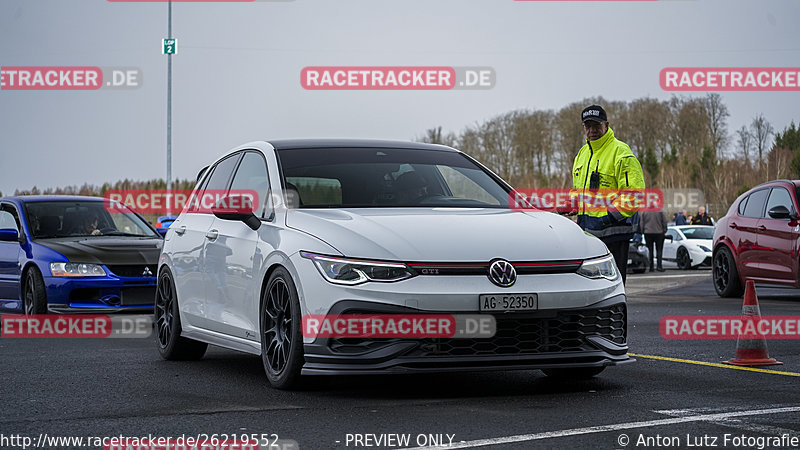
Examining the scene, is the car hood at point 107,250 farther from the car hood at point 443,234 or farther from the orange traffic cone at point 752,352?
the orange traffic cone at point 752,352

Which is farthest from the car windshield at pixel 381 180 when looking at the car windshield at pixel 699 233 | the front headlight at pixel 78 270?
the car windshield at pixel 699 233

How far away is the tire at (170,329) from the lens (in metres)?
9.16

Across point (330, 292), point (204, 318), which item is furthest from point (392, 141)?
point (330, 292)

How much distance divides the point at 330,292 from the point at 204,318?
7.16 ft

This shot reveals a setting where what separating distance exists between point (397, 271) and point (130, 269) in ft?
22.5

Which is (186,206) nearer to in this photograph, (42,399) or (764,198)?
(42,399)

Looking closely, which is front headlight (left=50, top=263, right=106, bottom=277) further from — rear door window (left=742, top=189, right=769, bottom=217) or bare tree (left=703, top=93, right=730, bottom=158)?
bare tree (left=703, top=93, right=730, bottom=158)

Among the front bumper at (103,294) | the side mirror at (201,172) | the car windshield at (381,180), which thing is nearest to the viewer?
the car windshield at (381,180)

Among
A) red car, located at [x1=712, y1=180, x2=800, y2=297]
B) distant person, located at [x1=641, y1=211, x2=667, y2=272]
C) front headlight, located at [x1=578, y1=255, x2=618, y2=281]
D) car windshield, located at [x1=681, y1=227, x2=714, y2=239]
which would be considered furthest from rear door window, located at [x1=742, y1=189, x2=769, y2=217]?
car windshield, located at [x1=681, y1=227, x2=714, y2=239]

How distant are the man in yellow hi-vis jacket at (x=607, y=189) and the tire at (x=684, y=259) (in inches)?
871

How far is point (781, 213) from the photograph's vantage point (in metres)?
15.2

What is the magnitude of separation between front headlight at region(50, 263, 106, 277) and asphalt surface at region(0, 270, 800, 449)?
3.32 metres

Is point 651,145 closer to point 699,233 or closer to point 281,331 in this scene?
point 699,233

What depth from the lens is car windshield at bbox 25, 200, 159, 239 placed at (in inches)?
550
